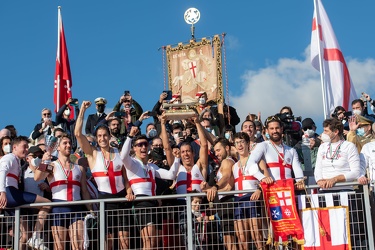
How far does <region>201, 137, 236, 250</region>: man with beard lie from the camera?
8.95 metres

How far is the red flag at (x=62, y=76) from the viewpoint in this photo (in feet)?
57.1

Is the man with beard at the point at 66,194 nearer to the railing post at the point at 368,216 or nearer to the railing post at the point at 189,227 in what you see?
the railing post at the point at 189,227

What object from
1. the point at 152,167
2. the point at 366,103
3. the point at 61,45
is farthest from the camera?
the point at 61,45

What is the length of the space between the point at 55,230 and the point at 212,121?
574cm

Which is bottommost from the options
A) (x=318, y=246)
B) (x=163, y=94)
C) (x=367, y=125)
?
(x=318, y=246)

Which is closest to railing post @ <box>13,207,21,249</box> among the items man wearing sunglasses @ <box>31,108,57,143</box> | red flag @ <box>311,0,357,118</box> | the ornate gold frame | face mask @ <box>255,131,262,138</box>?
man wearing sunglasses @ <box>31,108,57,143</box>

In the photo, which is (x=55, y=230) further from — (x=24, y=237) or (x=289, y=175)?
(x=289, y=175)

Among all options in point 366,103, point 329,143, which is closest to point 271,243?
point 329,143

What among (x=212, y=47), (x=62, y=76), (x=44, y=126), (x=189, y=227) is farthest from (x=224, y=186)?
(x=212, y=47)

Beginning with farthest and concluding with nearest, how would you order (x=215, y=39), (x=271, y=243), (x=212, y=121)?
(x=215, y=39) → (x=212, y=121) → (x=271, y=243)

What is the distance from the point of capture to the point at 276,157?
9344 mm

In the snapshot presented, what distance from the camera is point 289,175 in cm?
937

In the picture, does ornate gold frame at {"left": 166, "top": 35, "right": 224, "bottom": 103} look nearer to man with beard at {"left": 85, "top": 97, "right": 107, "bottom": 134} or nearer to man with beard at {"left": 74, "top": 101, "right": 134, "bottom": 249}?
man with beard at {"left": 85, "top": 97, "right": 107, "bottom": 134}

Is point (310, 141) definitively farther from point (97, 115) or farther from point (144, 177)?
point (97, 115)
